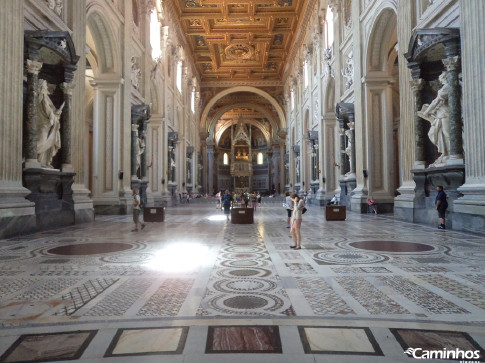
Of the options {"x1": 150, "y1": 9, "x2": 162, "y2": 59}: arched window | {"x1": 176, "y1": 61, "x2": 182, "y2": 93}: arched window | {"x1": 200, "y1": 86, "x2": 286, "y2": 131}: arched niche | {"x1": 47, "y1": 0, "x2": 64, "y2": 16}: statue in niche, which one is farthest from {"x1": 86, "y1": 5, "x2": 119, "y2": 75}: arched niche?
{"x1": 200, "y1": 86, "x2": 286, "y2": 131}: arched niche

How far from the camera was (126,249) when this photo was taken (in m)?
Result: 6.10

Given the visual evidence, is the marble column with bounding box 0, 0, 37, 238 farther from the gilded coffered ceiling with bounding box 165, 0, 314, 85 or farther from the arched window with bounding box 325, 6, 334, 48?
the gilded coffered ceiling with bounding box 165, 0, 314, 85

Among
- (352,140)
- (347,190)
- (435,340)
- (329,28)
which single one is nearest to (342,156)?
(352,140)

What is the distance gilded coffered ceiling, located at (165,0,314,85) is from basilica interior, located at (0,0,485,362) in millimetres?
871

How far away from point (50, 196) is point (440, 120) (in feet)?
33.6

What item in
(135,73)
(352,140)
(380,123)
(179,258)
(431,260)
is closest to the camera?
(431,260)

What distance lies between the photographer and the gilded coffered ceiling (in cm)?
2419

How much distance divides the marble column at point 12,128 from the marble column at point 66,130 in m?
1.90

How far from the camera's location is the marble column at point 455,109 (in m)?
8.05

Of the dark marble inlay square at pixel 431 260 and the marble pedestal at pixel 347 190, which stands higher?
the marble pedestal at pixel 347 190

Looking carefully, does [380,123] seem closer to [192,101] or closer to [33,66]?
[33,66]

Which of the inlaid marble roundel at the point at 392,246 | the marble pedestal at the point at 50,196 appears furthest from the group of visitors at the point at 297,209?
the marble pedestal at the point at 50,196

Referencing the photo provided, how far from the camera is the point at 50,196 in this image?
9195 mm

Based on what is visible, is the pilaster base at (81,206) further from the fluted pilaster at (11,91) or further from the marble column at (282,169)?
the marble column at (282,169)
